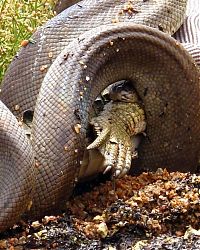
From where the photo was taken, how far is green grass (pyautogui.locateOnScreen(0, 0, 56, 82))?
5448 millimetres

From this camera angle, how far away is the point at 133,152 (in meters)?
4.68

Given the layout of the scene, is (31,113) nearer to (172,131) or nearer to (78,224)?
(172,131)

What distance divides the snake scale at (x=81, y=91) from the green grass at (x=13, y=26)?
426mm

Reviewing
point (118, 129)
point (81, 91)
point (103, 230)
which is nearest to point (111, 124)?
point (118, 129)

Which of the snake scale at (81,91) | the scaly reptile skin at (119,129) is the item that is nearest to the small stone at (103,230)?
the snake scale at (81,91)

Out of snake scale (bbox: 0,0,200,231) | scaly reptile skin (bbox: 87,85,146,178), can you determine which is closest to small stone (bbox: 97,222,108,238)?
snake scale (bbox: 0,0,200,231)

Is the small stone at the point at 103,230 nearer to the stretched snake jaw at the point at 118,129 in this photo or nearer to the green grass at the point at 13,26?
the stretched snake jaw at the point at 118,129

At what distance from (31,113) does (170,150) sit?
2.97ft

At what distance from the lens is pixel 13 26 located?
18.7ft

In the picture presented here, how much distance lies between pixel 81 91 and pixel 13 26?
165cm

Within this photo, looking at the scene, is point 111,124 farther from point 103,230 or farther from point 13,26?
point 13,26

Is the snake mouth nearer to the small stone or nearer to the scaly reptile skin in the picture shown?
the scaly reptile skin

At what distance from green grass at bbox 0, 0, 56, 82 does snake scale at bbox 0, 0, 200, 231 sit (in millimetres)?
426

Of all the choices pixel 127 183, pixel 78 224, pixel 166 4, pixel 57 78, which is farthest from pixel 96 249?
pixel 166 4
